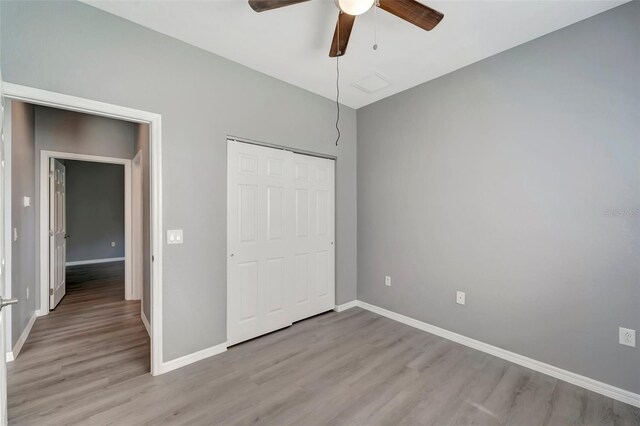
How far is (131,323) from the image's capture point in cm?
325

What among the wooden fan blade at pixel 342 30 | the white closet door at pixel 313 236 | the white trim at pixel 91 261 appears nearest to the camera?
the wooden fan blade at pixel 342 30

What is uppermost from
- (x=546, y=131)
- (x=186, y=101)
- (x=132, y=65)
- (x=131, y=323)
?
(x=132, y=65)

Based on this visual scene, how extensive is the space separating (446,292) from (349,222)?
1.45 metres

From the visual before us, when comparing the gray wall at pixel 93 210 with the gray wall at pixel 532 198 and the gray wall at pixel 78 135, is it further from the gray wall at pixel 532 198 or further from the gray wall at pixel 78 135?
the gray wall at pixel 532 198

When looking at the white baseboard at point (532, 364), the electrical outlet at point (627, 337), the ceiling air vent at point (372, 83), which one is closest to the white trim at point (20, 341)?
the white baseboard at point (532, 364)

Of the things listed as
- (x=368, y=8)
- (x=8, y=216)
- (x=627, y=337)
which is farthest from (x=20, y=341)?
(x=627, y=337)

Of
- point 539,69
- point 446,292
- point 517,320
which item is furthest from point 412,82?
point 517,320

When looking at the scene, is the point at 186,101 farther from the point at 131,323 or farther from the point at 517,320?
the point at 517,320

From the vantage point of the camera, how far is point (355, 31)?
224 cm

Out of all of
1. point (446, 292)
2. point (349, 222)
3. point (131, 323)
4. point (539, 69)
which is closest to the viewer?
point (539, 69)

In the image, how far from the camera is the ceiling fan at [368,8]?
1561mm

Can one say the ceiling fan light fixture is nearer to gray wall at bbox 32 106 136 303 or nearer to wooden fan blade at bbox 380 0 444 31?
wooden fan blade at bbox 380 0 444 31

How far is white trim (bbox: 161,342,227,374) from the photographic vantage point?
7.49ft

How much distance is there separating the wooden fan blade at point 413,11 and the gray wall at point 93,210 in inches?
317
